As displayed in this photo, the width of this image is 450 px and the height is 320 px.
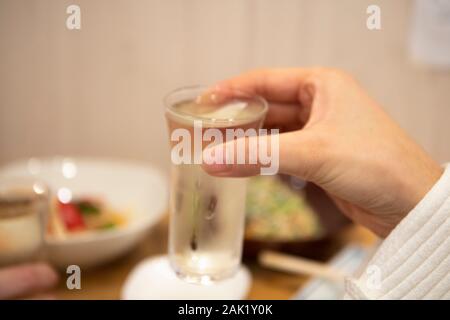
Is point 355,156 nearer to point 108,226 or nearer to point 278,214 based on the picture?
point 278,214

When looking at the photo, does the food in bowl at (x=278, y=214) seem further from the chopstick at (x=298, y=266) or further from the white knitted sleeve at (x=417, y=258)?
the white knitted sleeve at (x=417, y=258)

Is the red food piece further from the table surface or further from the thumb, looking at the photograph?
the thumb

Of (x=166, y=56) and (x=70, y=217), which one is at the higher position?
(x=166, y=56)

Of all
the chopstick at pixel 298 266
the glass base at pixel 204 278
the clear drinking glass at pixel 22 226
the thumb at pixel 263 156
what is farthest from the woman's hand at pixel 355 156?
the clear drinking glass at pixel 22 226

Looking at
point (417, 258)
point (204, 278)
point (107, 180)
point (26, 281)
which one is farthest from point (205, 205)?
point (107, 180)

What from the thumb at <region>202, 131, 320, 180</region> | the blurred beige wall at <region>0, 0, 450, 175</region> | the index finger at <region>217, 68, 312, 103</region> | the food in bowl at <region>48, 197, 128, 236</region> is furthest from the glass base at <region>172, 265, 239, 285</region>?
the blurred beige wall at <region>0, 0, 450, 175</region>

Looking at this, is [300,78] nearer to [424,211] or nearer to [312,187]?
[424,211]
